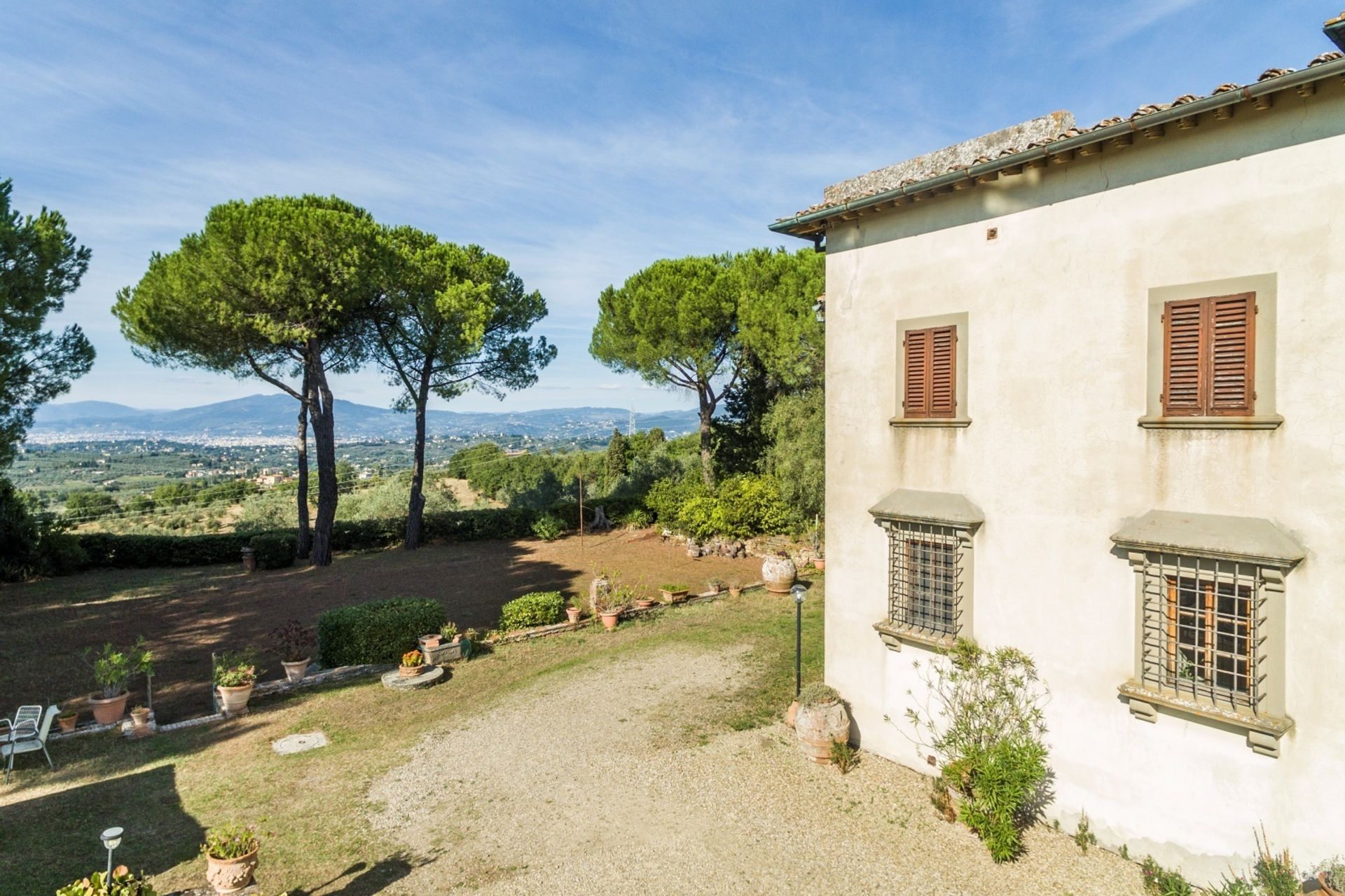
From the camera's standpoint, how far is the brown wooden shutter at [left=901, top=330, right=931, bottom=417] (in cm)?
857

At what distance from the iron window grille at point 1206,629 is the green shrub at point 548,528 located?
23825 mm

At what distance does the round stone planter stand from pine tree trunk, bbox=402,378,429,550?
21.7 m

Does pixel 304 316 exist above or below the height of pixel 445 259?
below

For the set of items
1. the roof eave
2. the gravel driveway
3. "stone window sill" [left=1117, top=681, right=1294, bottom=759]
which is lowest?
the gravel driveway

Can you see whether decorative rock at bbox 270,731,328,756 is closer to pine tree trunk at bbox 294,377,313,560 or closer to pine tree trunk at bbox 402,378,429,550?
pine tree trunk at bbox 294,377,313,560

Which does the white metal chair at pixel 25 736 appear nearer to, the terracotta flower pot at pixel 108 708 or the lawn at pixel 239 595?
the terracotta flower pot at pixel 108 708

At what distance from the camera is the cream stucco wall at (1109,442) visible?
5.92 m

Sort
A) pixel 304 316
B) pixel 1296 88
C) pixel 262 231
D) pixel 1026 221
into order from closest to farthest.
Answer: pixel 1296 88 → pixel 1026 221 → pixel 262 231 → pixel 304 316

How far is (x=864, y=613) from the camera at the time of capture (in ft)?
30.4

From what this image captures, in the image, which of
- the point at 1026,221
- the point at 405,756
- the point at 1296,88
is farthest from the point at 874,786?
the point at 1296,88

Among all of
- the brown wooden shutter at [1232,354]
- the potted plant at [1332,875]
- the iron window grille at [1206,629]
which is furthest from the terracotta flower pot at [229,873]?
the brown wooden shutter at [1232,354]

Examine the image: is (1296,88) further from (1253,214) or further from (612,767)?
(612,767)

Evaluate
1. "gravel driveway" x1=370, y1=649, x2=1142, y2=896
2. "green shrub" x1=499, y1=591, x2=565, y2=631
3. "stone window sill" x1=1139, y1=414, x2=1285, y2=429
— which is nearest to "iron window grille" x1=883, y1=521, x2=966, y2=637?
"gravel driveway" x1=370, y1=649, x2=1142, y2=896

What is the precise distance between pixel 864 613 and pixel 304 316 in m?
20.7
